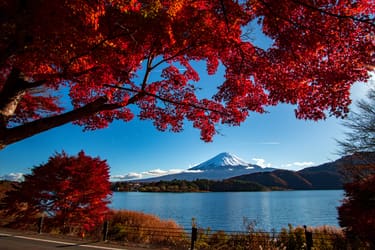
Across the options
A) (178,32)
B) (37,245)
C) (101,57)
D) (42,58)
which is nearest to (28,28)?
(42,58)

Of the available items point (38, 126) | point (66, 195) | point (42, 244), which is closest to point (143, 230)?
point (42, 244)

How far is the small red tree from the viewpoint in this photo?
42.2 ft

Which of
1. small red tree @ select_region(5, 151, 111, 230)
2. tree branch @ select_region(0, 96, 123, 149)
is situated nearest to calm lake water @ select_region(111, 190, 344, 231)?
small red tree @ select_region(5, 151, 111, 230)

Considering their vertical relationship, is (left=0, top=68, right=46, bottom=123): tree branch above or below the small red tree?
above

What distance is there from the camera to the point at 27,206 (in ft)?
44.0

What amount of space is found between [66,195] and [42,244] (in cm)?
371

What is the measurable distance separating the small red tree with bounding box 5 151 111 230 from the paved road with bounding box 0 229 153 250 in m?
2.06

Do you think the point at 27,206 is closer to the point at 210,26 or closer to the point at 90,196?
the point at 90,196

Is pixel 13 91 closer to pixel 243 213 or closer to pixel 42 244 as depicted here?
pixel 42 244

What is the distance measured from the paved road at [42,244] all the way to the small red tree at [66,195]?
2.06 meters

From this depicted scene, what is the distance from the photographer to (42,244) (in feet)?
30.6

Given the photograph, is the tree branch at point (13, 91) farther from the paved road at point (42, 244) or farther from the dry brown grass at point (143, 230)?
the dry brown grass at point (143, 230)

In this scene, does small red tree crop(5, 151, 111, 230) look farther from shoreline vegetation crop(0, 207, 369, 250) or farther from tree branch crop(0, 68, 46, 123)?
tree branch crop(0, 68, 46, 123)

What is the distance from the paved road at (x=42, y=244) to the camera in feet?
28.8
